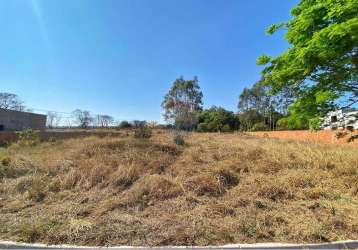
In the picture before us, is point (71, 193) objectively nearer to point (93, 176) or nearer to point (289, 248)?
point (93, 176)

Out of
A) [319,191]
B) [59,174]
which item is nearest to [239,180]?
[319,191]

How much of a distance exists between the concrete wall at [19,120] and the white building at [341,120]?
107 feet

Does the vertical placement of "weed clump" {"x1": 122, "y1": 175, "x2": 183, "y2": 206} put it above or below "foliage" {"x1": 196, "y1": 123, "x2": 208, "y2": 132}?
below

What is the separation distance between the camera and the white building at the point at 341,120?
4.93 m

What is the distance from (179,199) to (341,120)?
409 centimetres

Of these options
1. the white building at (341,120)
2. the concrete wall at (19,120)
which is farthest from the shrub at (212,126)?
the white building at (341,120)

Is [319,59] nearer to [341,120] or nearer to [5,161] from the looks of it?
[341,120]

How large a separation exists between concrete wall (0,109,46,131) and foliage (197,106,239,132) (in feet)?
79.4

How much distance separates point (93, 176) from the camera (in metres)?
5.69

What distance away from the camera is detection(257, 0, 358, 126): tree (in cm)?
373

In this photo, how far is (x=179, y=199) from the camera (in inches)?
179

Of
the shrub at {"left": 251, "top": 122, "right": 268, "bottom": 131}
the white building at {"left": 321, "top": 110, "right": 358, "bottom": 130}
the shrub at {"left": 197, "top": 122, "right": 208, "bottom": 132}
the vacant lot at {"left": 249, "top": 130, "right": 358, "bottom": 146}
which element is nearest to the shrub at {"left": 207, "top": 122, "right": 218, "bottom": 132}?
the shrub at {"left": 197, "top": 122, "right": 208, "bottom": 132}

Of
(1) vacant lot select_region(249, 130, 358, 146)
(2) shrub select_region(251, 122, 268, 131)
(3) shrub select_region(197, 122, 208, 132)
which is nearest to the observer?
(1) vacant lot select_region(249, 130, 358, 146)

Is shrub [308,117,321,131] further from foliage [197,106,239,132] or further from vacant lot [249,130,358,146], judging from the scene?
foliage [197,106,239,132]
